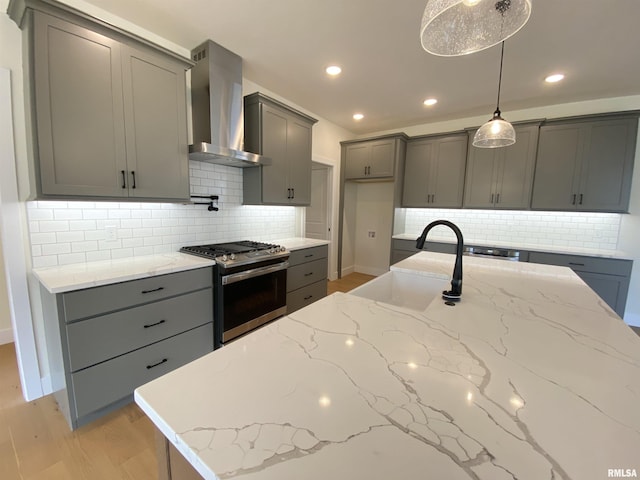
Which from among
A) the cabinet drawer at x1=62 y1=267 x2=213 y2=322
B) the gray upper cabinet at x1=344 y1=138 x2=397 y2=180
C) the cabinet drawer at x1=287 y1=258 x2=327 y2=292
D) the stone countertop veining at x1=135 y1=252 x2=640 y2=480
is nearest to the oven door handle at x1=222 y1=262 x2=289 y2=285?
the cabinet drawer at x1=62 y1=267 x2=213 y2=322

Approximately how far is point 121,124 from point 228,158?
0.79 m

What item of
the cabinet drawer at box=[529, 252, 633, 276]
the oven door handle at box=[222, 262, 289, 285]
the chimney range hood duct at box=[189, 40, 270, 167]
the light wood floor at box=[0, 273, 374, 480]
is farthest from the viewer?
the cabinet drawer at box=[529, 252, 633, 276]

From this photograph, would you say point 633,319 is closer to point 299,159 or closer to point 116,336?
point 299,159

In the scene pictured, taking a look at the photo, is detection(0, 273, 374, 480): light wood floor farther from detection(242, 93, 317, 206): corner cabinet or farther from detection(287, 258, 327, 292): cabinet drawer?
detection(242, 93, 317, 206): corner cabinet

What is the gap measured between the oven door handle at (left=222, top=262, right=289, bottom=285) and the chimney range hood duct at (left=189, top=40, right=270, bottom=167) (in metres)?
1.01

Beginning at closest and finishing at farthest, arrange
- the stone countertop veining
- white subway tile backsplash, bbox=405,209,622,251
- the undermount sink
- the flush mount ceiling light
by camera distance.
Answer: the stone countertop veining < the flush mount ceiling light < the undermount sink < white subway tile backsplash, bbox=405,209,622,251

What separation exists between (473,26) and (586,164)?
10.7 feet

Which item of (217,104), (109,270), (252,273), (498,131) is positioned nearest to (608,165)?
(498,131)

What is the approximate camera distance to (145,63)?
6.20ft

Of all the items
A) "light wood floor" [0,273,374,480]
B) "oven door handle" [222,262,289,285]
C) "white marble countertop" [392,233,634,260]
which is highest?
"white marble countertop" [392,233,634,260]

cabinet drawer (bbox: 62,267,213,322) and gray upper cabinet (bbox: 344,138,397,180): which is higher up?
gray upper cabinet (bbox: 344,138,397,180)

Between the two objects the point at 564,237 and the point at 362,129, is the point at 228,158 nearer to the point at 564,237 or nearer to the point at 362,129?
the point at 362,129

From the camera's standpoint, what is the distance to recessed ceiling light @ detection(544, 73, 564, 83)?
8.86ft

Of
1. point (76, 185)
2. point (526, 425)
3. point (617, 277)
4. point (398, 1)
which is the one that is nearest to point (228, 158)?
point (76, 185)
